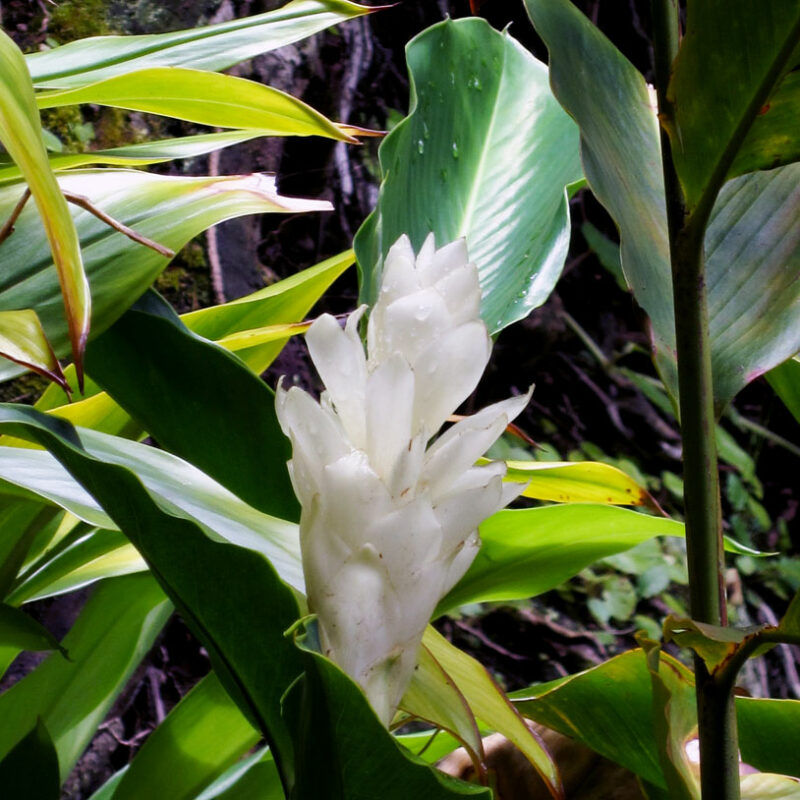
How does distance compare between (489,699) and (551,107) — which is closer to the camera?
(489,699)

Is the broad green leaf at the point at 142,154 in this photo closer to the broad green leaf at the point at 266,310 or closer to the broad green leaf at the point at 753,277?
the broad green leaf at the point at 266,310

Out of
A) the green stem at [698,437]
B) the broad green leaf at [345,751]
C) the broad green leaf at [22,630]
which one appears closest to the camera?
the broad green leaf at [345,751]

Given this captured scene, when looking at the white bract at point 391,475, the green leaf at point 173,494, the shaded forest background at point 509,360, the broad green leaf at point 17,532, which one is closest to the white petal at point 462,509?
the white bract at point 391,475

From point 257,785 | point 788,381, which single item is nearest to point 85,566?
point 257,785

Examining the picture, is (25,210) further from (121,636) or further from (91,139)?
(91,139)

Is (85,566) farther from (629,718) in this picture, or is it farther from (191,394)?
(629,718)

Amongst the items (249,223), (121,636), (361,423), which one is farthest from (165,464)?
(249,223)

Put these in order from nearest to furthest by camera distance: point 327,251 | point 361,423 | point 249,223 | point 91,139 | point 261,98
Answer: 1. point 361,423
2. point 261,98
3. point 91,139
4. point 249,223
5. point 327,251
